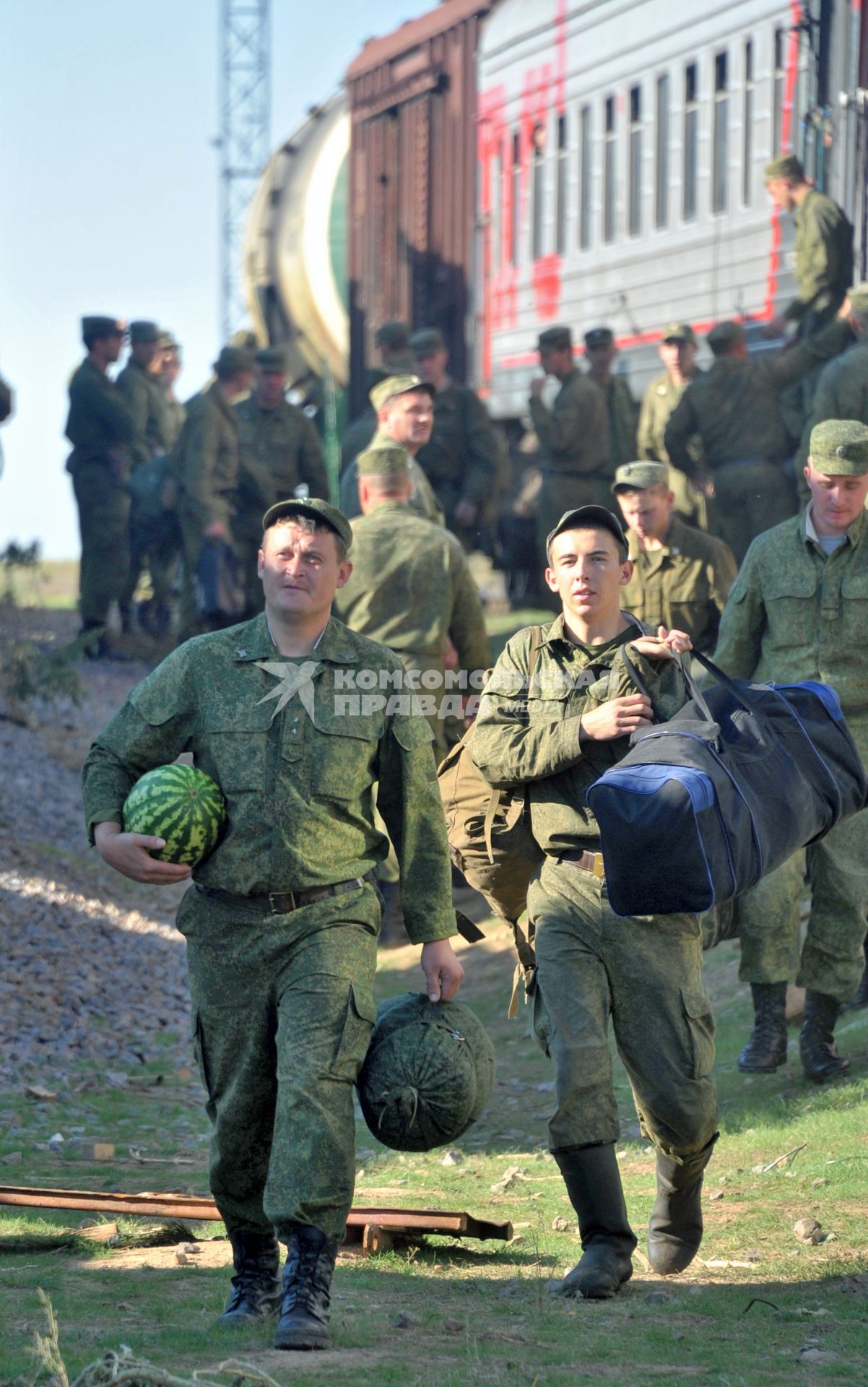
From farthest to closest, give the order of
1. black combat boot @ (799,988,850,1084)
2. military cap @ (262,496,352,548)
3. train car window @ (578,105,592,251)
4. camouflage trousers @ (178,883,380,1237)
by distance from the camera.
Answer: train car window @ (578,105,592,251) → black combat boot @ (799,988,850,1084) → military cap @ (262,496,352,548) → camouflage trousers @ (178,883,380,1237)

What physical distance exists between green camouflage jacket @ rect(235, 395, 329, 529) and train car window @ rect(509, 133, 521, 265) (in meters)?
4.21

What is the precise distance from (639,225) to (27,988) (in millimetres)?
9464

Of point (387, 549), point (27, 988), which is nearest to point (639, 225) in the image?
point (387, 549)

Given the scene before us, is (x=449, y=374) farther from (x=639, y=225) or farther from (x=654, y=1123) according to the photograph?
(x=654, y=1123)

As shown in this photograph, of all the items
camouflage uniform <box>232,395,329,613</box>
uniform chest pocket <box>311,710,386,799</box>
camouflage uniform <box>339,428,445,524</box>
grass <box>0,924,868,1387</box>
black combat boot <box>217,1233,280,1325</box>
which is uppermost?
camouflage uniform <box>232,395,329,613</box>

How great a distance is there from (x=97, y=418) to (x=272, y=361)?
192cm

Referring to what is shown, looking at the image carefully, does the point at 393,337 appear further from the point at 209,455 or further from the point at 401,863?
the point at 401,863

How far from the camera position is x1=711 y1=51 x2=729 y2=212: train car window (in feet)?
46.7

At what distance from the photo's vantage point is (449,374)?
19.9 meters

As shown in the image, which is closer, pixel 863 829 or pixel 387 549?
pixel 863 829

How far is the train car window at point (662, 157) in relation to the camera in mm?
15227

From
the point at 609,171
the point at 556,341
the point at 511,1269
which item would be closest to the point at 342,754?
the point at 511,1269

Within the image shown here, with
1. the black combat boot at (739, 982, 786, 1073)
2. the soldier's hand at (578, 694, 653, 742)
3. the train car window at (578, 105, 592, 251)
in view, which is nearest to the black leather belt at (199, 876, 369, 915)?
the soldier's hand at (578, 694, 653, 742)

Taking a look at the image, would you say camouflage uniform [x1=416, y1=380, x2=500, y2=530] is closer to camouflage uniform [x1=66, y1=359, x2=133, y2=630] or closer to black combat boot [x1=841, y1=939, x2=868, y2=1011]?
camouflage uniform [x1=66, y1=359, x2=133, y2=630]
